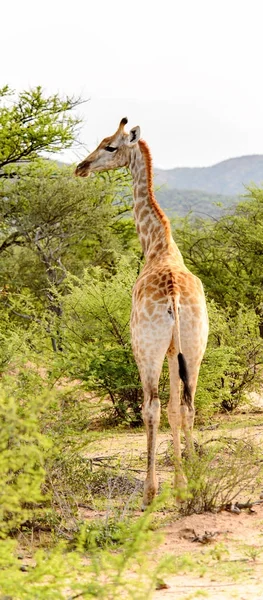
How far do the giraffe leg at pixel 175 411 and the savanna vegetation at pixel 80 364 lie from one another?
0.18 metres

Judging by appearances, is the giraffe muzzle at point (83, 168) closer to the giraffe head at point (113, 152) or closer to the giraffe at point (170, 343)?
the giraffe head at point (113, 152)

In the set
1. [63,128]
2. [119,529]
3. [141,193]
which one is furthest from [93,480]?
[63,128]

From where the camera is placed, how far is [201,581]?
479 centimetres

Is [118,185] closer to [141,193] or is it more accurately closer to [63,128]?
[63,128]

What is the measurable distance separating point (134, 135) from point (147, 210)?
757 mm

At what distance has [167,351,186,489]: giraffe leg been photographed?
6375 millimetres

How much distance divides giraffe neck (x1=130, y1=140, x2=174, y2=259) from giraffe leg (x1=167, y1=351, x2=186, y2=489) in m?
1.31

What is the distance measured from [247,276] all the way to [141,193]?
9.83m

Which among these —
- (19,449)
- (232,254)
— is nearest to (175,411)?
(19,449)

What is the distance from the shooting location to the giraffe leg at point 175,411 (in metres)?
6.38

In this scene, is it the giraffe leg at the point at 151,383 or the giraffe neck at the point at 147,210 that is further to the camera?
the giraffe neck at the point at 147,210

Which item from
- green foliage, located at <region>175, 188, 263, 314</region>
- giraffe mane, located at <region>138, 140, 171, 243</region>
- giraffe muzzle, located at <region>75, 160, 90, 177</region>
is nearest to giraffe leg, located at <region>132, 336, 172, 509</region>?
giraffe mane, located at <region>138, 140, 171, 243</region>

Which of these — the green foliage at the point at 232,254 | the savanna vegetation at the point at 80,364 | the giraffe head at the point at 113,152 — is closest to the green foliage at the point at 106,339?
the savanna vegetation at the point at 80,364

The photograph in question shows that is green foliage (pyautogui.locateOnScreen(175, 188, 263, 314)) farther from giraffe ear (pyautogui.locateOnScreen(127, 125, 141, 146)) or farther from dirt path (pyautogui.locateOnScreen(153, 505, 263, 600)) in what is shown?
dirt path (pyautogui.locateOnScreen(153, 505, 263, 600))
